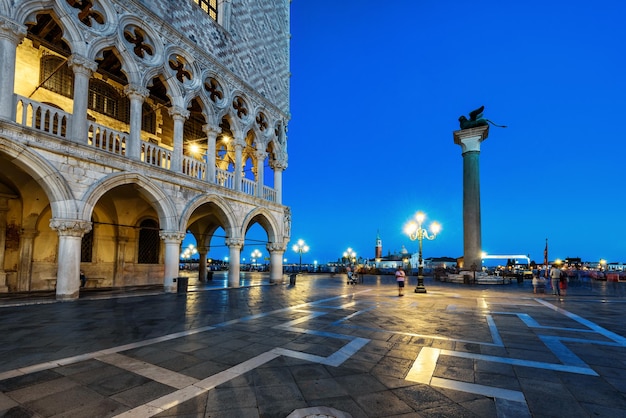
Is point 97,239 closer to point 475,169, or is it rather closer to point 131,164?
point 131,164

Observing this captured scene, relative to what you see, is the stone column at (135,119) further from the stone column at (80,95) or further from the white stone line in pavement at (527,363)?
the white stone line in pavement at (527,363)

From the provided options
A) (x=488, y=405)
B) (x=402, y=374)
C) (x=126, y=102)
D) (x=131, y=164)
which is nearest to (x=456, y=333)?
(x=402, y=374)

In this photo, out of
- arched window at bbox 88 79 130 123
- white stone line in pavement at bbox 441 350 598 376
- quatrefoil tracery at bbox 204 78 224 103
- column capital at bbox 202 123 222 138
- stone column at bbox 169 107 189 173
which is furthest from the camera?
quatrefoil tracery at bbox 204 78 224 103

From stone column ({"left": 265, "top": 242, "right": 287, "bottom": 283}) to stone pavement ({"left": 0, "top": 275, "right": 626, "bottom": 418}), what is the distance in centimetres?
1249

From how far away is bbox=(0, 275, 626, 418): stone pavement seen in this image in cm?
344

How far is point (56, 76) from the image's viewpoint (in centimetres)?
1417

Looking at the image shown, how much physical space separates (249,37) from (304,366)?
20665mm

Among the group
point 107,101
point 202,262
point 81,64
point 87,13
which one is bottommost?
point 202,262

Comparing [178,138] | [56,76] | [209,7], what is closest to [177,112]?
[178,138]

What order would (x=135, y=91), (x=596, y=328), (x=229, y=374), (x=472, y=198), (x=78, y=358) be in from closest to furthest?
(x=229, y=374), (x=78, y=358), (x=596, y=328), (x=135, y=91), (x=472, y=198)

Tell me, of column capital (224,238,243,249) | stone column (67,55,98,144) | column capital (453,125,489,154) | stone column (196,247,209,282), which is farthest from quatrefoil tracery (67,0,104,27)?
column capital (453,125,489,154)

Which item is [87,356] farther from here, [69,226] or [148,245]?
[148,245]

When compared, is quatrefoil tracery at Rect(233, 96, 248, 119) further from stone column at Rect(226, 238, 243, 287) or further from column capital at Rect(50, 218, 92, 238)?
column capital at Rect(50, 218, 92, 238)

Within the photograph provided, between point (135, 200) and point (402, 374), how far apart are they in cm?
1710
